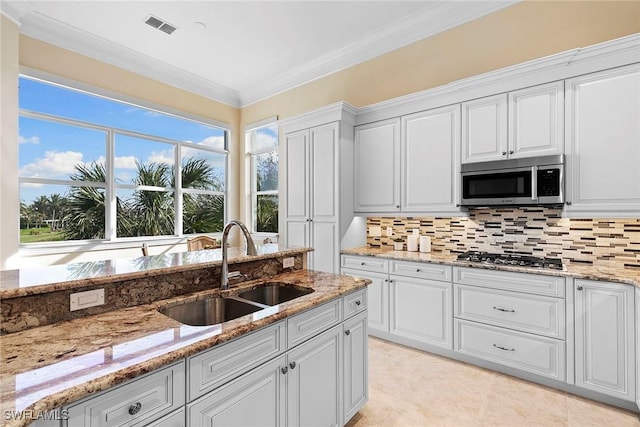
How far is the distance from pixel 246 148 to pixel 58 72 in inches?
102

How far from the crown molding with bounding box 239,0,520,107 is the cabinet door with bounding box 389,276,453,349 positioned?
2.73 meters

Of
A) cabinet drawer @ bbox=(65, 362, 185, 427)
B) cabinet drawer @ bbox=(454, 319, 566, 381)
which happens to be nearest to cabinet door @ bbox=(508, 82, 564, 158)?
cabinet drawer @ bbox=(454, 319, 566, 381)

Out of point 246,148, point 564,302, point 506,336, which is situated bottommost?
point 506,336

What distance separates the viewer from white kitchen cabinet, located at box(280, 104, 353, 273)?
356 centimetres

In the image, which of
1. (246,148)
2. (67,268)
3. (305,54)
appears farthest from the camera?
(246,148)

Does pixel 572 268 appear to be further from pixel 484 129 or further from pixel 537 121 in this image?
pixel 484 129

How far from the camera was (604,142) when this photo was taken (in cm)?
231

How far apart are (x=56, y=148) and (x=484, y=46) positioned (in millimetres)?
4857

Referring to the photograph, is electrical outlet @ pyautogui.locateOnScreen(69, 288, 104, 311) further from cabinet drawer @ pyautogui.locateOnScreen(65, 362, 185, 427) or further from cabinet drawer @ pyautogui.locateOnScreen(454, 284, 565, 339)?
cabinet drawer @ pyautogui.locateOnScreen(454, 284, 565, 339)

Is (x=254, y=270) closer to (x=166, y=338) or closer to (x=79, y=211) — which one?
(x=166, y=338)

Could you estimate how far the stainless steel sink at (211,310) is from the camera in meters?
1.62

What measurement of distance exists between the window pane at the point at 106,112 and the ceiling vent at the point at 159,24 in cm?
113

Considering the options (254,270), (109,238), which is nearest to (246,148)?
(109,238)

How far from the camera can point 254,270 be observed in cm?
212
